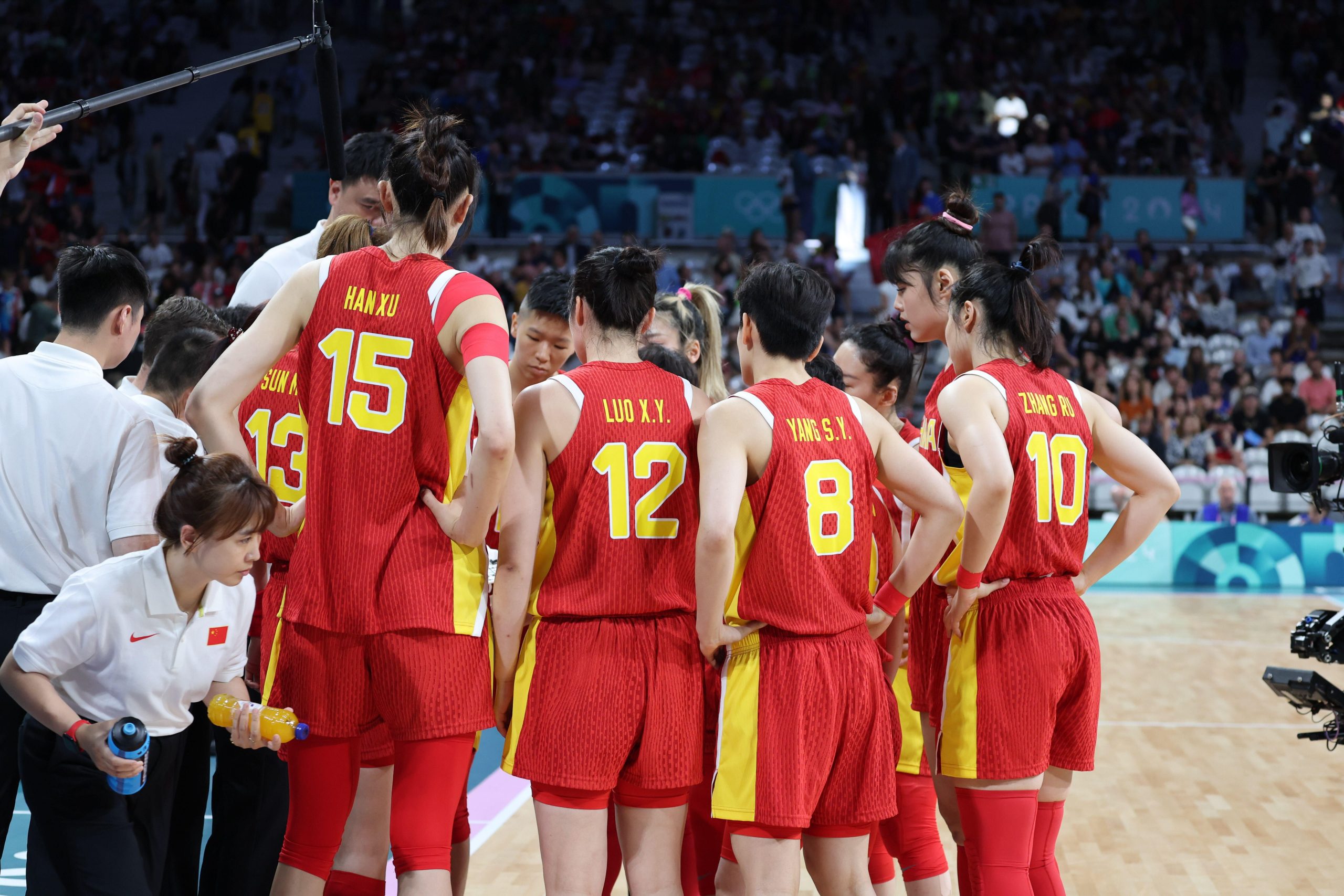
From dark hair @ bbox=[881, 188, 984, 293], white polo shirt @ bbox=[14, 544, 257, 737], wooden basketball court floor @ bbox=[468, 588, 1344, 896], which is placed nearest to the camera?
white polo shirt @ bbox=[14, 544, 257, 737]

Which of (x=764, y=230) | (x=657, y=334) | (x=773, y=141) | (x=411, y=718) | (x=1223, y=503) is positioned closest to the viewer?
(x=411, y=718)

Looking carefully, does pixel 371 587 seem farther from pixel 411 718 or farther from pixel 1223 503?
pixel 1223 503

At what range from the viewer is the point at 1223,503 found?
13.1 m

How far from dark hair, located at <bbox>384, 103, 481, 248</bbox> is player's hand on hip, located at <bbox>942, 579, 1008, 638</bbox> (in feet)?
5.34

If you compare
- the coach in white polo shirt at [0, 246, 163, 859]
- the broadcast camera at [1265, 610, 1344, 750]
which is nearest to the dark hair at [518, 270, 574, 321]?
the coach in white polo shirt at [0, 246, 163, 859]

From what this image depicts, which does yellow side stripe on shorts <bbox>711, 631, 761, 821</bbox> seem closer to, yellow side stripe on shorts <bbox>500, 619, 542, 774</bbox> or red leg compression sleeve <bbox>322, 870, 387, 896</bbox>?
yellow side stripe on shorts <bbox>500, 619, 542, 774</bbox>

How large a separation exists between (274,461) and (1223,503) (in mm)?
11793

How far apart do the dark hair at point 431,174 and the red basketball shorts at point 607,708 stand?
99cm

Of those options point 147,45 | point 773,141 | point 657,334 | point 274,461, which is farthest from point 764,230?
point 274,461

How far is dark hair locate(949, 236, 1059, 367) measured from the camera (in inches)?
140

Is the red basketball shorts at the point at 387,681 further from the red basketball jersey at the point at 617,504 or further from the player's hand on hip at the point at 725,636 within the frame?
the player's hand on hip at the point at 725,636

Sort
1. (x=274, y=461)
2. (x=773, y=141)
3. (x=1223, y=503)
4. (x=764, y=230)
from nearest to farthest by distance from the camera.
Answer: (x=274, y=461) → (x=1223, y=503) → (x=764, y=230) → (x=773, y=141)

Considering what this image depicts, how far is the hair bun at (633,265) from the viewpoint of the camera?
309cm

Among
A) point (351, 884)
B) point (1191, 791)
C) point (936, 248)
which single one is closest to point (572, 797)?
point (351, 884)
